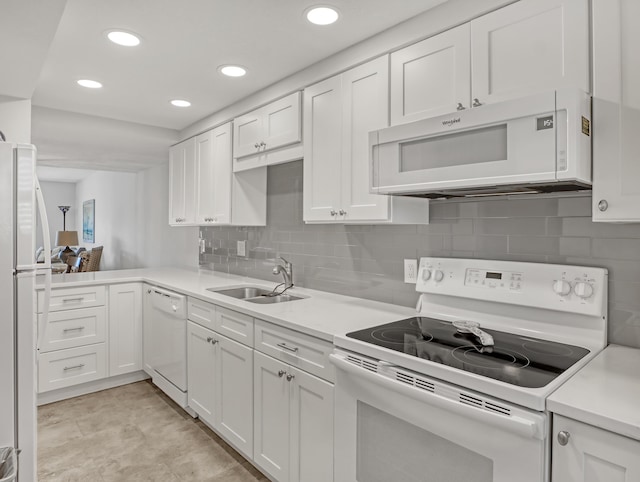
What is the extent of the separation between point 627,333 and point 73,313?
11.2 ft

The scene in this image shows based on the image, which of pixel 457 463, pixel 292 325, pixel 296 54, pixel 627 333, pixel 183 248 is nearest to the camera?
pixel 457 463

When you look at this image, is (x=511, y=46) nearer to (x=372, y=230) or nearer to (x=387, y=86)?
(x=387, y=86)

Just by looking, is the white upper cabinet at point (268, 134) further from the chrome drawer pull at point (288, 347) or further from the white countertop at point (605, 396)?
the white countertop at point (605, 396)

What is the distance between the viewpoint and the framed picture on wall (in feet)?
27.9

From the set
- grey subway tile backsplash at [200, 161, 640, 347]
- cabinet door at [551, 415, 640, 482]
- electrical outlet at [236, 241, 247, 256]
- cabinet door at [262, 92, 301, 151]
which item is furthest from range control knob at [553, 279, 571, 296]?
electrical outlet at [236, 241, 247, 256]

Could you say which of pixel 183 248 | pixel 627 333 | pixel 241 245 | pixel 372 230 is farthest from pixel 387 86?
pixel 183 248

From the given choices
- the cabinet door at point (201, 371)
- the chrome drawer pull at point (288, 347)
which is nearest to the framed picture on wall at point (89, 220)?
the cabinet door at point (201, 371)

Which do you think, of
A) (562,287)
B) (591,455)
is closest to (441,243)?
(562,287)

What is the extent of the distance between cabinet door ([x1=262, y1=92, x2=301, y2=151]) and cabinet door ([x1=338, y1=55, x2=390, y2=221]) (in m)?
0.41

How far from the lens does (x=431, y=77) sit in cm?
169

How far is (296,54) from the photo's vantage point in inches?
86.4

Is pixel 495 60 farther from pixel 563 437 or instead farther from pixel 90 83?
pixel 90 83

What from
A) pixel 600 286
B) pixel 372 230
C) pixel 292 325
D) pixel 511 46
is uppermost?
pixel 511 46

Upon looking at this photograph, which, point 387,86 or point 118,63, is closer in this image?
point 387,86
